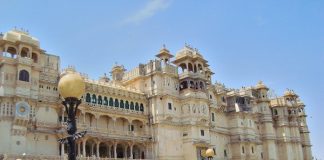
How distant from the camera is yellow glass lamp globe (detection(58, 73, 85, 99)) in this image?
1463 centimetres

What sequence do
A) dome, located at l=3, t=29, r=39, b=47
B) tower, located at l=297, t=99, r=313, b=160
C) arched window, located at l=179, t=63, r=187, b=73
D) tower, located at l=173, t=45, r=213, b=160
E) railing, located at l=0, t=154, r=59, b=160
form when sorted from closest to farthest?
railing, located at l=0, t=154, r=59, b=160, dome, located at l=3, t=29, r=39, b=47, tower, located at l=173, t=45, r=213, b=160, arched window, located at l=179, t=63, r=187, b=73, tower, located at l=297, t=99, r=313, b=160

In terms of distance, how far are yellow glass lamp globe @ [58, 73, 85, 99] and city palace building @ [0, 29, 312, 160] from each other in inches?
1033

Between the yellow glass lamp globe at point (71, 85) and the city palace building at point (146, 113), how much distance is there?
26237 millimetres

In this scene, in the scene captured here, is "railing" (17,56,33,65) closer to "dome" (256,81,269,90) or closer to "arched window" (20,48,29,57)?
"arched window" (20,48,29,57)

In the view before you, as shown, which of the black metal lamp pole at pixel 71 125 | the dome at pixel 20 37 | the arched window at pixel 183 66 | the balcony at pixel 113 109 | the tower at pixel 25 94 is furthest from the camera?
the arched window at pixel 183 66

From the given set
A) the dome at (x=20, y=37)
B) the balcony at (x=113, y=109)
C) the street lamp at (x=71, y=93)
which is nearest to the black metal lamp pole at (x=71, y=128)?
the street lamp at (x=71, y=93)

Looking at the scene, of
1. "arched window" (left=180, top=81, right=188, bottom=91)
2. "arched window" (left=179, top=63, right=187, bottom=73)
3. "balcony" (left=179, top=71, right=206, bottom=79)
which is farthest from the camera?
"arched window" (left=179, top=63, right=187, bottom=73)

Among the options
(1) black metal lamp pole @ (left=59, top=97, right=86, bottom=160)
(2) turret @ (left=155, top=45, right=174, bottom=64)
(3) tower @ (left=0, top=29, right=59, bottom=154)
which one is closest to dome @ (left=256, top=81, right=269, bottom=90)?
(2) turret @ (left=155, top=45, right=174, bottom=64)

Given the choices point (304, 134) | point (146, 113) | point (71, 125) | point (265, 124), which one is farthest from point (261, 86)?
point (71, 125)

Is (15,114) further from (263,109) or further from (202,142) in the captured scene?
Result: (263,109)

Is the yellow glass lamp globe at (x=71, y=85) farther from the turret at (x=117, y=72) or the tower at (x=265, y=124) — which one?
the tower at (x=265, y=124)

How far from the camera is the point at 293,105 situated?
8738 centimetres

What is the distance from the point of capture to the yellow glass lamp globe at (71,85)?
48.0ft

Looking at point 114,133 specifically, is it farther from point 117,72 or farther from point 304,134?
point 304,134
